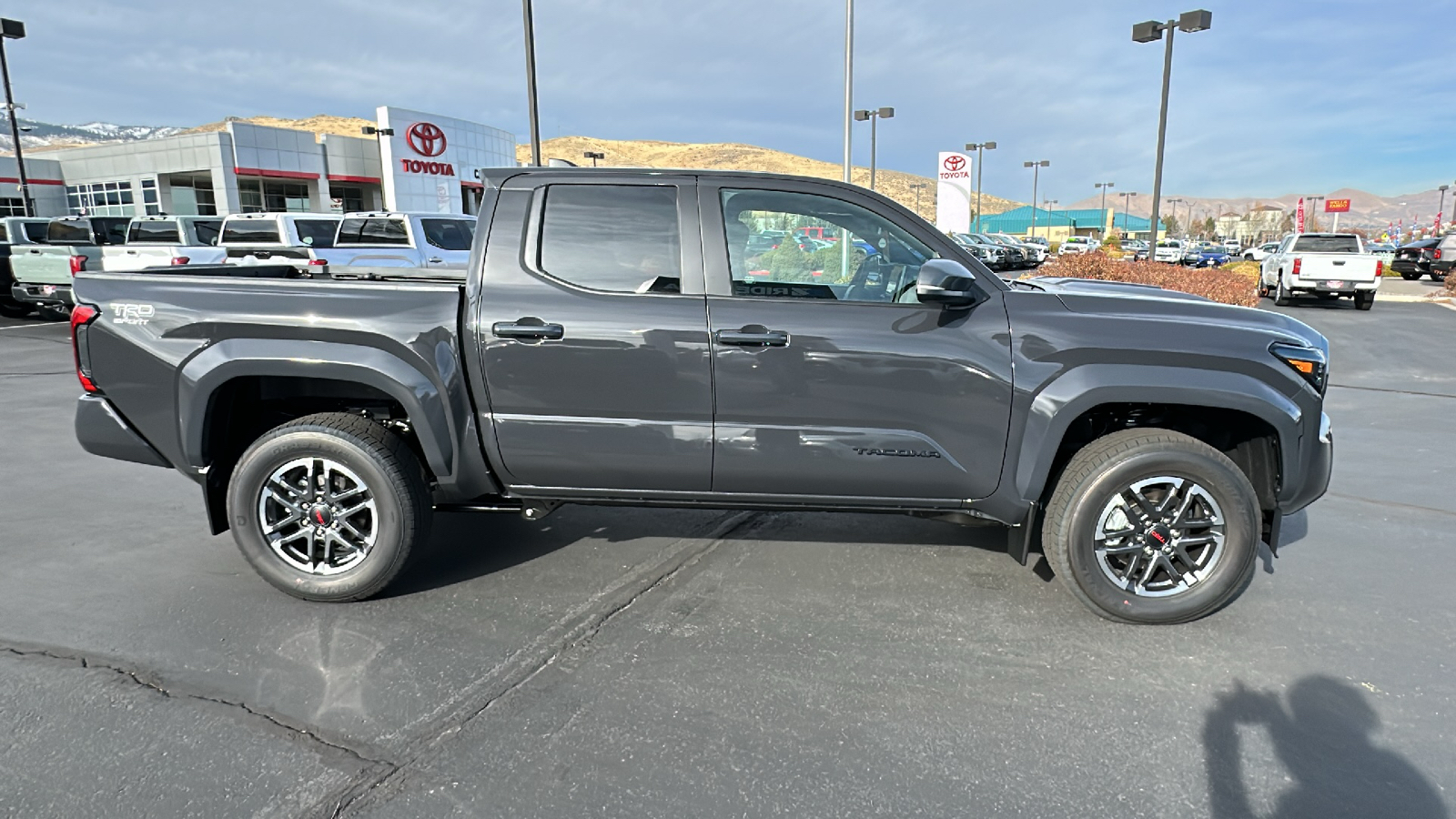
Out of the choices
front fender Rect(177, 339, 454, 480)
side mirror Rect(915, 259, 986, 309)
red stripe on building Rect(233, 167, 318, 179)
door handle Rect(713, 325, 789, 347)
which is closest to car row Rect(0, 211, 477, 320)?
front fender Rect(177, 339, 454, 480)

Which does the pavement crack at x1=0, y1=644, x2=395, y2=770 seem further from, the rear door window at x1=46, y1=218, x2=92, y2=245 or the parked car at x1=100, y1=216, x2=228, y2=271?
the rear door window at x1=46, y1=218, x2=92, y2=245

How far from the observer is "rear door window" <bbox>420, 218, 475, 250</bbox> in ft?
47.6

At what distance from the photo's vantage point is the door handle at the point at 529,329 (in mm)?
3469

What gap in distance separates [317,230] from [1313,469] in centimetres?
1623

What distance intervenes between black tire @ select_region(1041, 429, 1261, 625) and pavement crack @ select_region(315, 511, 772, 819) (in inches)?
69.1

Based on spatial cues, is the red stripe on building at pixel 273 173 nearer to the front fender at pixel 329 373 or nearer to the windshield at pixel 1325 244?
the windshield at pixel 1325 244

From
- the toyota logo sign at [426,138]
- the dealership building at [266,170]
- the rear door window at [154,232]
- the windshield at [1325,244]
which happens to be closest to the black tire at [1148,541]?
the rear door window at [154,232]

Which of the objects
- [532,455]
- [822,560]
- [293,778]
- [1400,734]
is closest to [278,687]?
[293,778]

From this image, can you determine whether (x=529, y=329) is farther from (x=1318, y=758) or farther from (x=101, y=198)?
(x=101, y=198)

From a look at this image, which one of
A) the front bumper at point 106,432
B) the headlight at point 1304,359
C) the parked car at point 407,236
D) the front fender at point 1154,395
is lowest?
the front bumper at point 106,432

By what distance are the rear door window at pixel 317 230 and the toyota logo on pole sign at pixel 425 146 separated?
28.5 metres

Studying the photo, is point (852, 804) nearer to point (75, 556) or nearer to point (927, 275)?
point (927, 275)

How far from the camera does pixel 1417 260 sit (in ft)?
93.7

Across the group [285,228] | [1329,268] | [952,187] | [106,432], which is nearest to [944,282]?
[106,432]
